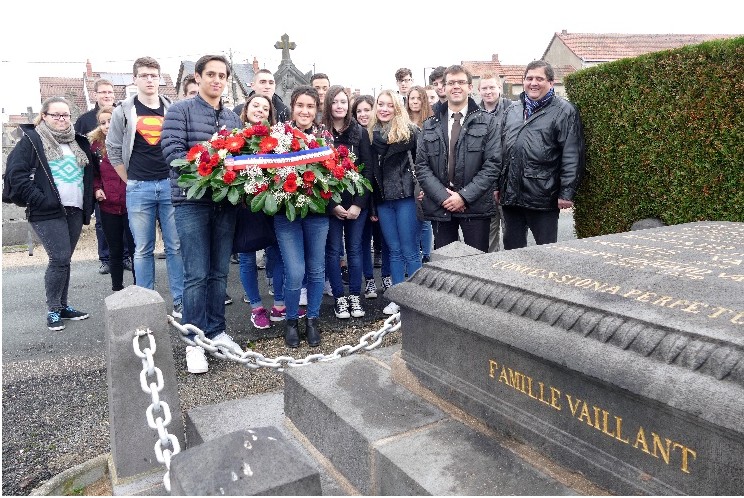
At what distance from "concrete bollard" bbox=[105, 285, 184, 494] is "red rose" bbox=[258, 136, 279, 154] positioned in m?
1.82

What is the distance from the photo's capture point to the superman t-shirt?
214 inches

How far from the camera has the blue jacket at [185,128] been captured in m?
4.25

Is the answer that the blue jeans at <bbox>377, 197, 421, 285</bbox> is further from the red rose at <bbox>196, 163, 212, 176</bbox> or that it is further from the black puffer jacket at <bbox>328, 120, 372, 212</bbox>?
the red rose at <bbox>196, 163, 212, 176</bbox>

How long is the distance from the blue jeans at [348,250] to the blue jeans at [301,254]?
1.83ft

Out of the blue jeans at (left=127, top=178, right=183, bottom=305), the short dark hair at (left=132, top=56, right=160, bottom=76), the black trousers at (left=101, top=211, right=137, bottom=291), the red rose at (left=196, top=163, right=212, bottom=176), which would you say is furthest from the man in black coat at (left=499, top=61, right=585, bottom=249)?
the black trousers at (left=101, top=211, right=137, bottom=291)

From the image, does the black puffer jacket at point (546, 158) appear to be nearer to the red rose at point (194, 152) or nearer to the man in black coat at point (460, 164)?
the man in black coat at point (460, 164)

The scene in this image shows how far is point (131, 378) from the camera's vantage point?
9.04ft

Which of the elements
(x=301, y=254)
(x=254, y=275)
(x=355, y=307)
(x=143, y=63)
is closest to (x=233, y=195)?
(x=301, y=254)

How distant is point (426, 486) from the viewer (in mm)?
2191

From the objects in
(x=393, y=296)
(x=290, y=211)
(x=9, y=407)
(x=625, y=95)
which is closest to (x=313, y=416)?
(x=393, y=296)

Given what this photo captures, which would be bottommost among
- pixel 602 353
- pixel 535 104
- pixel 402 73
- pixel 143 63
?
pixel 602 353

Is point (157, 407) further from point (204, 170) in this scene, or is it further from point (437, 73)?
point (437, 73)

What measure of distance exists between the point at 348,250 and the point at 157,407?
3517 mm

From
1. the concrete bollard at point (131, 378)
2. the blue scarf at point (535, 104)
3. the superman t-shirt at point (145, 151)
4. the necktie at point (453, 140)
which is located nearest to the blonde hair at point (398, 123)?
the necktie at point (453, 140)
